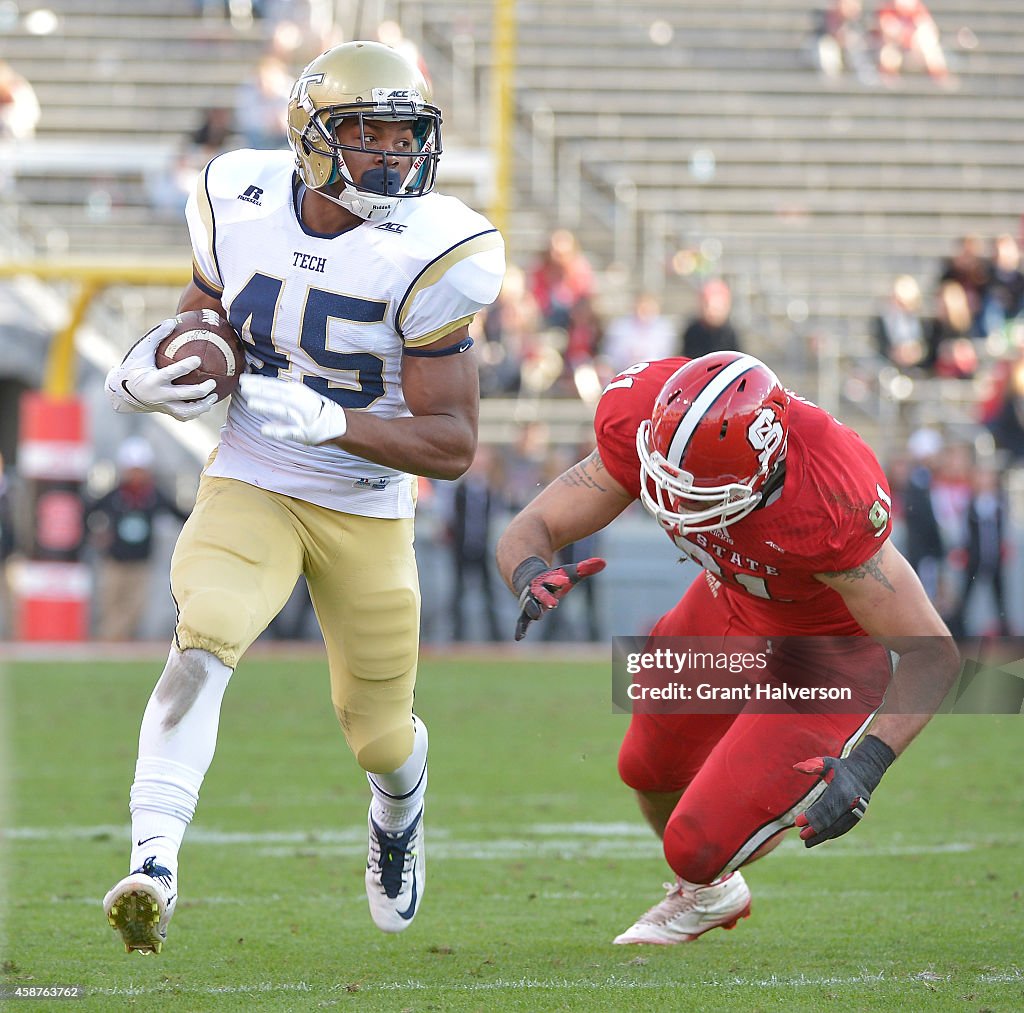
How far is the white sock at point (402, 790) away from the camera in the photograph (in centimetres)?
401

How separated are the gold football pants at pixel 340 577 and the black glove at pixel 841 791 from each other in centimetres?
92

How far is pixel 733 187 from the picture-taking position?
15.5 m

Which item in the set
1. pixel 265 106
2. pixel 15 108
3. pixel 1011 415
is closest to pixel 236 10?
pixel 15 108

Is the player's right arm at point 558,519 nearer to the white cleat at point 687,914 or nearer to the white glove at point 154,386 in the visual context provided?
the white glove at point 154,386

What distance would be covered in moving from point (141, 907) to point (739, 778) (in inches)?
53.6

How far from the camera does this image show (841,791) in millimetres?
3393

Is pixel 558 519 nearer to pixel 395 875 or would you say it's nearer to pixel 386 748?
pixel 386 748

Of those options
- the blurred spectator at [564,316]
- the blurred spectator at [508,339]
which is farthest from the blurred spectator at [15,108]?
the blurred spectator at [564,316]

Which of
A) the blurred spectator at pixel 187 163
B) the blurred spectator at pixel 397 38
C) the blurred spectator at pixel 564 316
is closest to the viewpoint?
the blurred spectator at pixel 187 163

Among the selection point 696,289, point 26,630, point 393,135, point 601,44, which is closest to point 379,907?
point 393,135

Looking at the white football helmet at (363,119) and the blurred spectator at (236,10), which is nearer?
the white football helmet at (363,119)

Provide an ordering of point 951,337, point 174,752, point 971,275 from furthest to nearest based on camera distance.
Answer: point 971,275 → point 951,337 → point 174,752

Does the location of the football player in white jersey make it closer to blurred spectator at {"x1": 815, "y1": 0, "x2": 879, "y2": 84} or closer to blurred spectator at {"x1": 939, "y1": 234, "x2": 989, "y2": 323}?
blurred spectator at {"x1": 939, "y1": 234, "x2": 989, "y2": 323}

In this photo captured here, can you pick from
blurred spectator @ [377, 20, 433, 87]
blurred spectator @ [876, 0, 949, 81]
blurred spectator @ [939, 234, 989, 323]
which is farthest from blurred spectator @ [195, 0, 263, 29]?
blurred spectator @ [939, 234, 989, 323]
